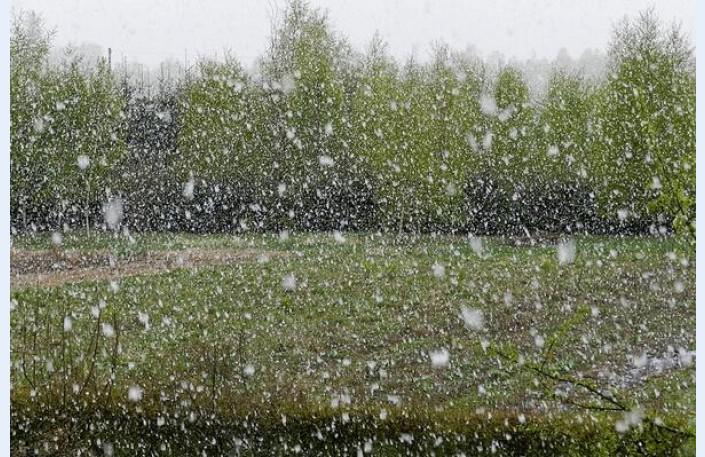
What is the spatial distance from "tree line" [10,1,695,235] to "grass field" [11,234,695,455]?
73cm

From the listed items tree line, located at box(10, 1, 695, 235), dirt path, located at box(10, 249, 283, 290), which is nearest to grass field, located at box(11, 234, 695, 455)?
dirt path, located at box(10, 249, 283, 290)

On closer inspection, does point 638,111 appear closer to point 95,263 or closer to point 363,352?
point 363,352

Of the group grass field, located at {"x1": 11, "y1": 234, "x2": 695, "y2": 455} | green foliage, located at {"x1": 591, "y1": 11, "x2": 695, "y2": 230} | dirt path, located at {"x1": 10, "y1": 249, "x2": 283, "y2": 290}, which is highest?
green foliage, located at {"x1": 591, "y1": 11, "x2": 695, "y2": 230}

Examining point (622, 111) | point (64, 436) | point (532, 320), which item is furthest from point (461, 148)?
point (64, 436)

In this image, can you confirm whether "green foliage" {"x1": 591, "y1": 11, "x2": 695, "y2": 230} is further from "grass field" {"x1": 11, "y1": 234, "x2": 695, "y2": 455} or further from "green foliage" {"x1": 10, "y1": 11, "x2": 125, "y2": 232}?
"green foliage" {"x1": 10, "y1": 11, "x2": 125, "y2": 232}

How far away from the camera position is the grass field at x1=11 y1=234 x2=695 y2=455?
8.67 ft

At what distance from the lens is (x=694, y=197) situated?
1708mm

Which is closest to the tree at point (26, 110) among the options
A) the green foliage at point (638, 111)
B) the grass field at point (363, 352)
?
the grass field at point (363, 352)

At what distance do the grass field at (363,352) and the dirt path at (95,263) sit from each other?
0.07 m

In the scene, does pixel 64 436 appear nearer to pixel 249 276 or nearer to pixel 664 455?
pixel 664 455

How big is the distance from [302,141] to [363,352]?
440 centimetres

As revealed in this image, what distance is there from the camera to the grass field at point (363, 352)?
2.64 metres

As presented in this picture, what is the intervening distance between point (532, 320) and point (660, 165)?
10.8 feet

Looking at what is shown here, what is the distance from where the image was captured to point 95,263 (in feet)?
20.4
